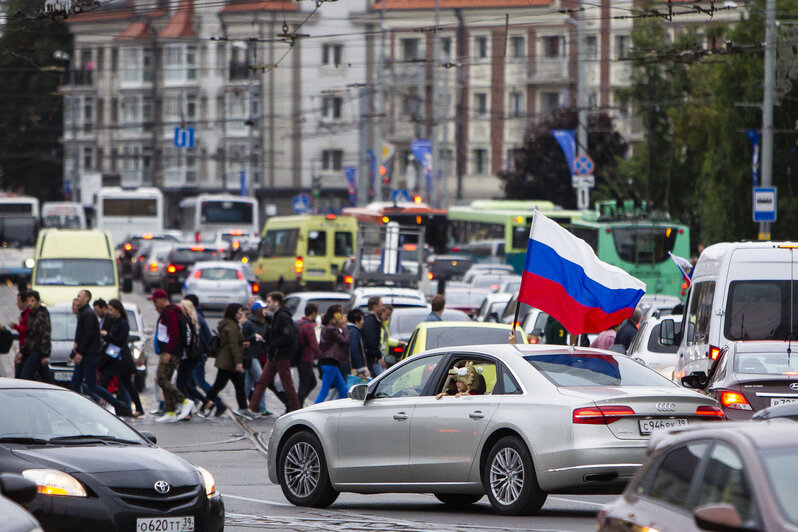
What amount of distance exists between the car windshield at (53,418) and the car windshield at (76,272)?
77.9ft

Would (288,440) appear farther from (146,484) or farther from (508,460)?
(146,484)

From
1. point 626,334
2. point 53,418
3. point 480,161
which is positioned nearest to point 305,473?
point 53,418

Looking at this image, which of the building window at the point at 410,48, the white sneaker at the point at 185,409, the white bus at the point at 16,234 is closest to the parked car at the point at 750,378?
the white sneaker at the point at 185,409

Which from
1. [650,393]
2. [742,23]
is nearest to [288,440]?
[650,393]

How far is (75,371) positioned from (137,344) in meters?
5.39

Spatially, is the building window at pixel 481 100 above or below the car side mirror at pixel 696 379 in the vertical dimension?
above

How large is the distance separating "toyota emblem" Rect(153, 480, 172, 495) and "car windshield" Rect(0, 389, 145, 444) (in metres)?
0.77

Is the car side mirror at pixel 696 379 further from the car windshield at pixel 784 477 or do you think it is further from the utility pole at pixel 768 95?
the utility pole at pixel 768 95

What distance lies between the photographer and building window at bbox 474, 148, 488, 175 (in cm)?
8812

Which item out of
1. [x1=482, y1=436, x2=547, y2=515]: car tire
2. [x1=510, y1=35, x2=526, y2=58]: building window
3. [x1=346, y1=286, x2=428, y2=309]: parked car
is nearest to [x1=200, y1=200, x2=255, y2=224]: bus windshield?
[x1=510, y1=35, x2=526, y2=58]: building window

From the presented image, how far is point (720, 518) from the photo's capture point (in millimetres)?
5527

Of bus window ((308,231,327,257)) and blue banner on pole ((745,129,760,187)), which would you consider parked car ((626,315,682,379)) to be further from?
bus window ((308,231,327,257))

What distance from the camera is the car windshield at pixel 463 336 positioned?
18.0 meters

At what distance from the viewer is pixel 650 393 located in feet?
35.9
